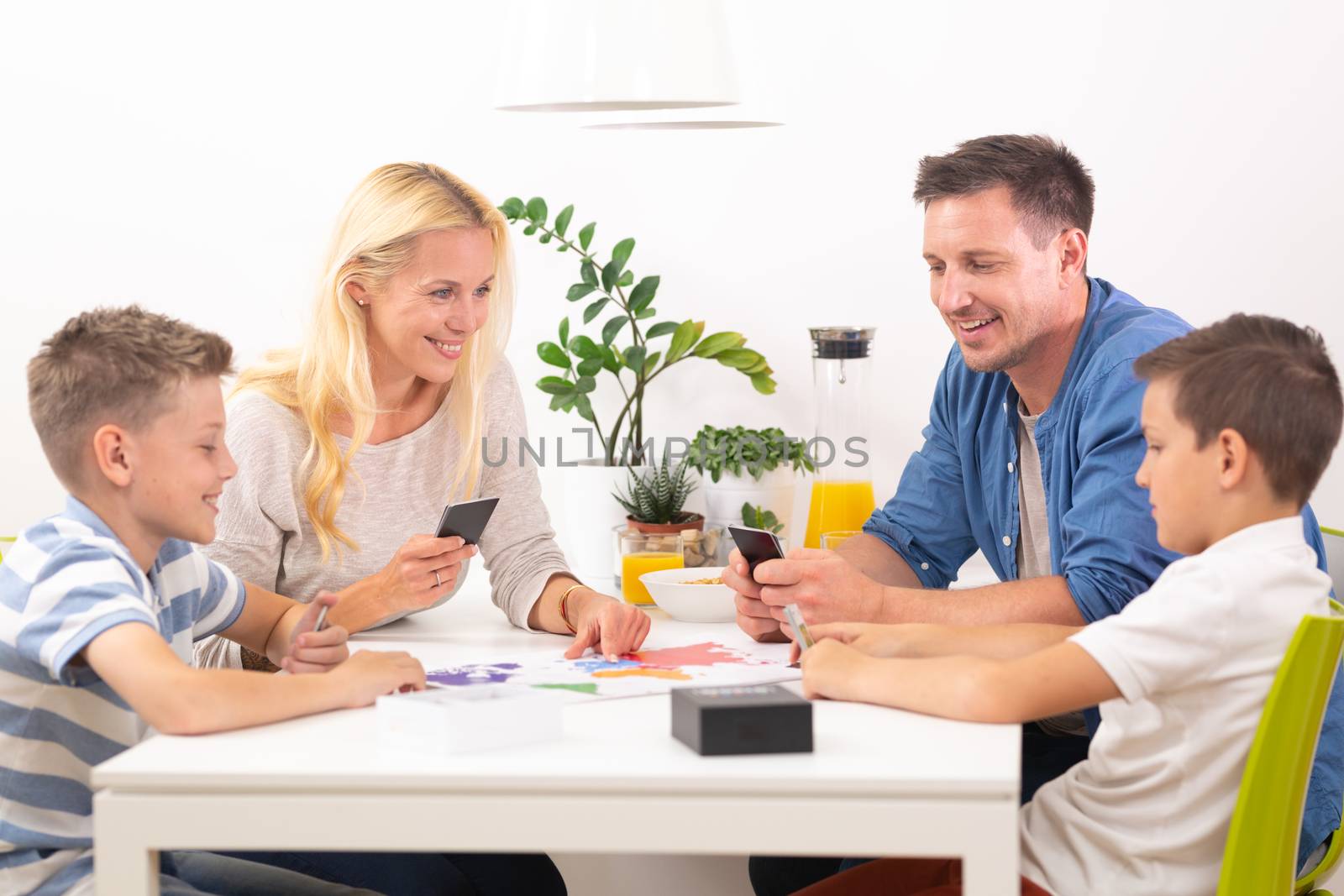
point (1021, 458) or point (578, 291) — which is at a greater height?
point (578, 291)

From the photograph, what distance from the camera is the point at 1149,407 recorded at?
4.17 ft

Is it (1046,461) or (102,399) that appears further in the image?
(1046,461)

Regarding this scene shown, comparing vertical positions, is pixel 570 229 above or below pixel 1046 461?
above

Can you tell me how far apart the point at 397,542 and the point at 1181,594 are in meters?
1.03

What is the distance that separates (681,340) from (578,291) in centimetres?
20

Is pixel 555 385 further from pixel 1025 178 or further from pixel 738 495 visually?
pixel 1025 178

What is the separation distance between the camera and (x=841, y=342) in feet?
7.35

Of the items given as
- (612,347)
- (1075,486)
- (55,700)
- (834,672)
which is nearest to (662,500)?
(612,347)

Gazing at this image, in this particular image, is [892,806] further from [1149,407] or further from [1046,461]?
[1046,461]

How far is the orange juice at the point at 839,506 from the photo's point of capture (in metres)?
2.16

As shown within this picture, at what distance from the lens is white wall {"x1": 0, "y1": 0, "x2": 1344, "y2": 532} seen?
2.37 metres

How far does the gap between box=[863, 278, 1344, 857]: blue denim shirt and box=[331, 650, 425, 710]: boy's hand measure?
717 mm

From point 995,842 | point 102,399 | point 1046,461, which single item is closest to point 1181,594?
point 995,842

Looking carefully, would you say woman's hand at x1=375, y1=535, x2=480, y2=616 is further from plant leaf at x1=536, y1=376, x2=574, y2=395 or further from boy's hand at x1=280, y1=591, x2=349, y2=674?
plant leaf at x1=536, y1=376, x2=574, y2=395
